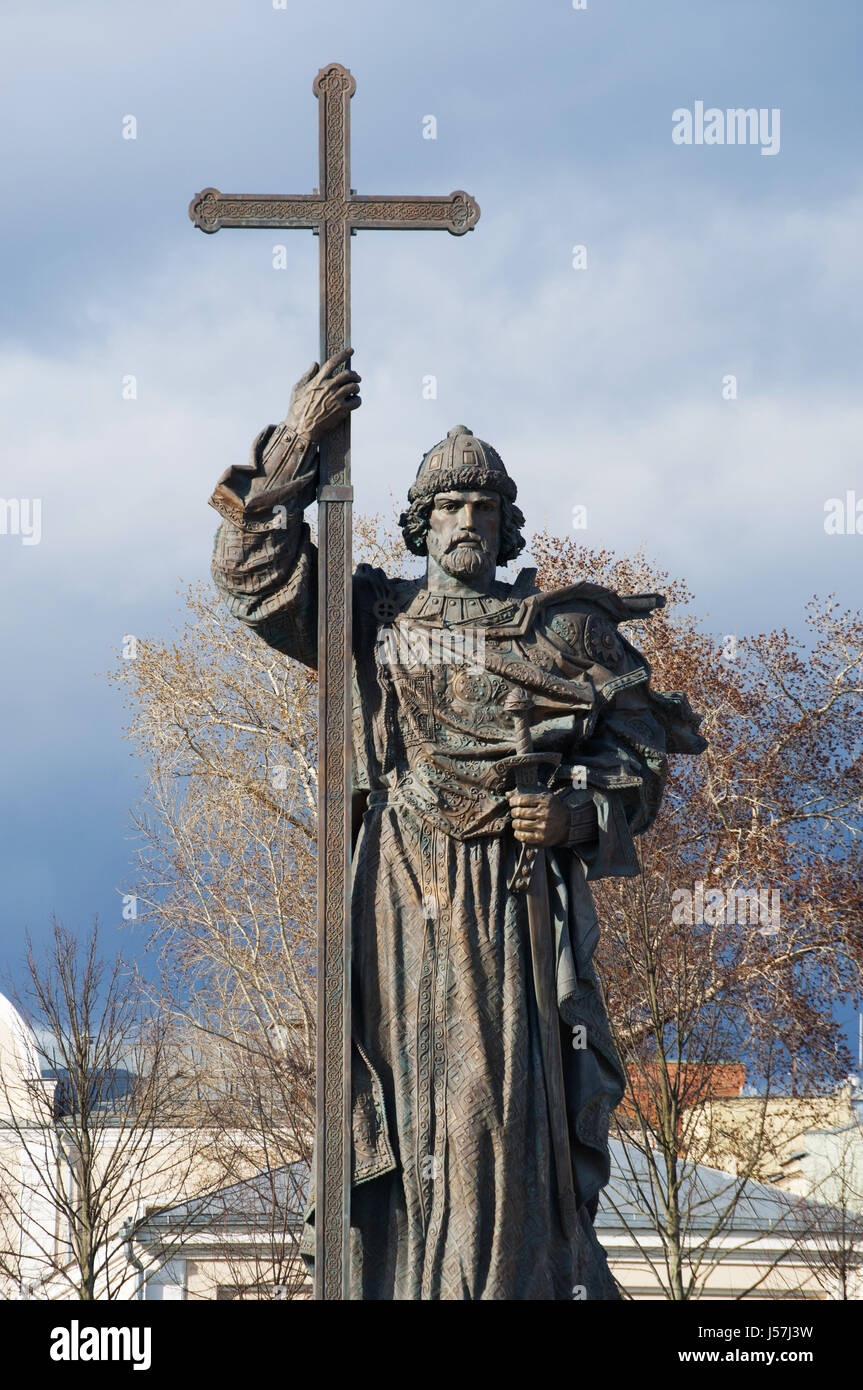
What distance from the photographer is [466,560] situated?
9.20m

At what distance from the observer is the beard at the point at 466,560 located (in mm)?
9195

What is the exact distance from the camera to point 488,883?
8758 millimetres

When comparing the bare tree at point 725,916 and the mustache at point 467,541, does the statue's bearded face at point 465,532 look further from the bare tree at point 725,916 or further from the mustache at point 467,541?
the bare tree at point 725,916

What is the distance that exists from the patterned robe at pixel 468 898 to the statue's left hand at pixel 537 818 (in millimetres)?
76

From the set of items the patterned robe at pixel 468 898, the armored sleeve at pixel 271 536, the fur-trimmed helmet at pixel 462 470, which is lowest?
the patterned robe at pixel 468 898

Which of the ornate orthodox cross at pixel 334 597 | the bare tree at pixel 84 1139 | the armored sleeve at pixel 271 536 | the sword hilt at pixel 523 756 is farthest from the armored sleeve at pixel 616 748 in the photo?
the bare tree at pixel 84 1139

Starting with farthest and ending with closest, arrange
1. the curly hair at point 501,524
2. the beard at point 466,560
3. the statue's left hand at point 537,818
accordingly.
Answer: the curly hair at point 501,524 < the beard at point 466,560 < the statue's left hand at point 537,818

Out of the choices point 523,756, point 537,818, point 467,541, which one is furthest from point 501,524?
point 537,818

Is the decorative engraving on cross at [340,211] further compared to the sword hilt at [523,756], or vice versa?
the decorative engraving on cross at [340,211]

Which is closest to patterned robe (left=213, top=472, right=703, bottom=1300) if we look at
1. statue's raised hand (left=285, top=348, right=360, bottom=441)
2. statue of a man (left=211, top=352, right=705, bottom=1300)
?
statue of a man (left=211, top=352, right=705, bottom=1300)

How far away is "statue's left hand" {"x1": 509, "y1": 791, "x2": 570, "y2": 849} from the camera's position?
8711mm

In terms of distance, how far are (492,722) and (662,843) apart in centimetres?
1650

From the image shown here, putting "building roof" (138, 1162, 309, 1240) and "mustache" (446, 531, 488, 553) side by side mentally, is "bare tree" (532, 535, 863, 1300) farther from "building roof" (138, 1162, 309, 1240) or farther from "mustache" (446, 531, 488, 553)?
"mustache" (446, 531, 488, 553)

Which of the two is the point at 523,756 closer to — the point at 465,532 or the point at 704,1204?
the point at 465,532
